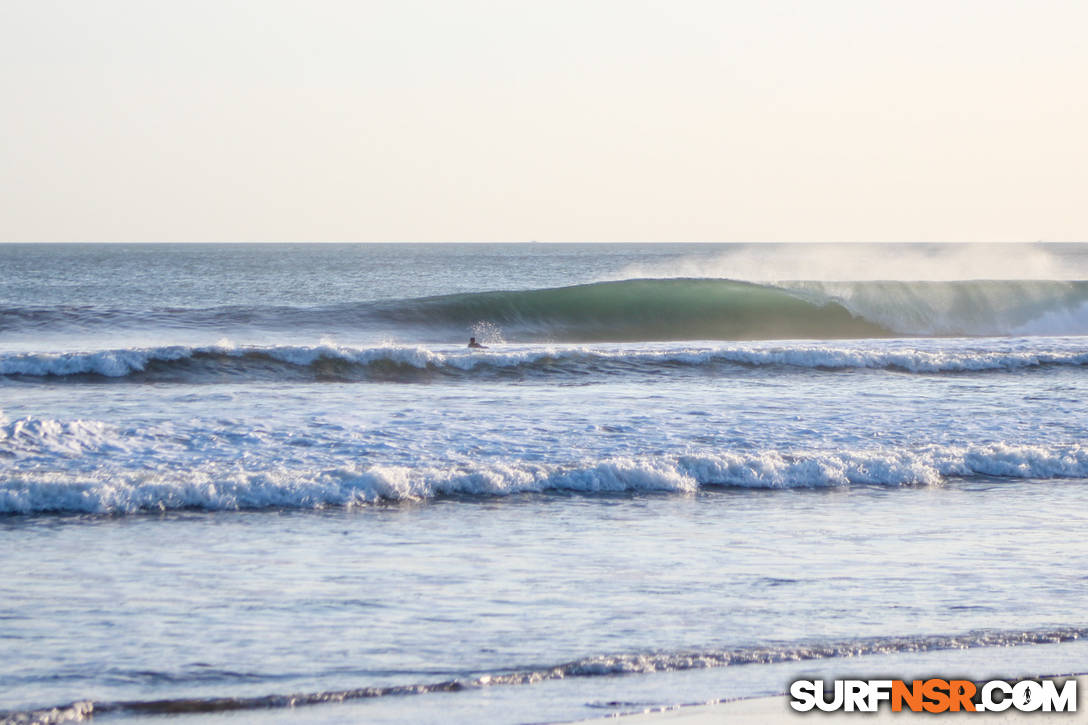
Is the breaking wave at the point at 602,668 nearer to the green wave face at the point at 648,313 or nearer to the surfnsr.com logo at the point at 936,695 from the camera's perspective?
the surfnsr.com logo at the point at 936,695

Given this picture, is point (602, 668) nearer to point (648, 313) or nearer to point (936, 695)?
point (936, 695)

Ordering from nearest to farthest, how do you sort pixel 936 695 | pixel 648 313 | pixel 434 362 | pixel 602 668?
pixel 936 695, pixel 602 668, pixel 434 362, pixel 648 313

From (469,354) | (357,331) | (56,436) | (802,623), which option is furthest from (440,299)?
(802,623)

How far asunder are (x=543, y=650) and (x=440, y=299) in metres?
24.9

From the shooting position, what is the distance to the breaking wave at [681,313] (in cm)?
2651

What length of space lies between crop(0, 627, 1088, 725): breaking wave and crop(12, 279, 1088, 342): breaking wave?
2141 centimetres

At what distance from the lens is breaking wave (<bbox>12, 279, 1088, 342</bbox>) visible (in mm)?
26508

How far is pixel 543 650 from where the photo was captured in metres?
4.74

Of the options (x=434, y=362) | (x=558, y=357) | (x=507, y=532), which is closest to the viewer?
(x=507, y=532)

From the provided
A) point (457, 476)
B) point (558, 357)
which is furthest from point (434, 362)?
point (457, 476)

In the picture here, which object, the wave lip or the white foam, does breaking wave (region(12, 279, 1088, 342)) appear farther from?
the wave lip

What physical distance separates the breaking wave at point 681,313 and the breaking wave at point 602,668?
2141cm

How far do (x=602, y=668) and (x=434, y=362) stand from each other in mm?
13348

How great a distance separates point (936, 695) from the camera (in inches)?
169
